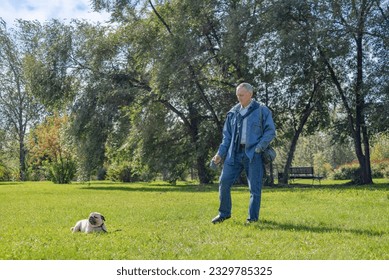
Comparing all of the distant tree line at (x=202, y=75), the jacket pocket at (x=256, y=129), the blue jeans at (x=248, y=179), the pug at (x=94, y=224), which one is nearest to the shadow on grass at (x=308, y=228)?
the blue jeans at (x=248, y=179)

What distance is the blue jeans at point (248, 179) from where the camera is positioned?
27.4ft

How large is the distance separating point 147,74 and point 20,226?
20477 mm

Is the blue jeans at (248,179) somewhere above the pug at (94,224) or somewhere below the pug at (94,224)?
above

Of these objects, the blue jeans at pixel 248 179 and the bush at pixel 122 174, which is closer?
the blue jeans at pixel 248 179

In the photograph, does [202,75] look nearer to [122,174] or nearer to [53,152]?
[122,174]

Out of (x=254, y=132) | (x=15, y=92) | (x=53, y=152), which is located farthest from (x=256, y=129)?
(x=15, y=92)

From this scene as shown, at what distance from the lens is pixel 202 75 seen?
25.6 m

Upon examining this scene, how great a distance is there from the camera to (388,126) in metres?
22.5

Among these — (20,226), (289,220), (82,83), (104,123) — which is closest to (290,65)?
(104,123)

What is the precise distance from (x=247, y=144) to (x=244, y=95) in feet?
2.75

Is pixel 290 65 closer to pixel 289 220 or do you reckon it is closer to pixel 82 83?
pixel 82 83

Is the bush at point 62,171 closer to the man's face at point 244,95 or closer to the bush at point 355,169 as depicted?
the bush at point 355,169

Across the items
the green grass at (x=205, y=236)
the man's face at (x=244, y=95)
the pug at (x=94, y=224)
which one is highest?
the man's face at (x=244, y=95)

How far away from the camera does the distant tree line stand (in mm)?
23000
